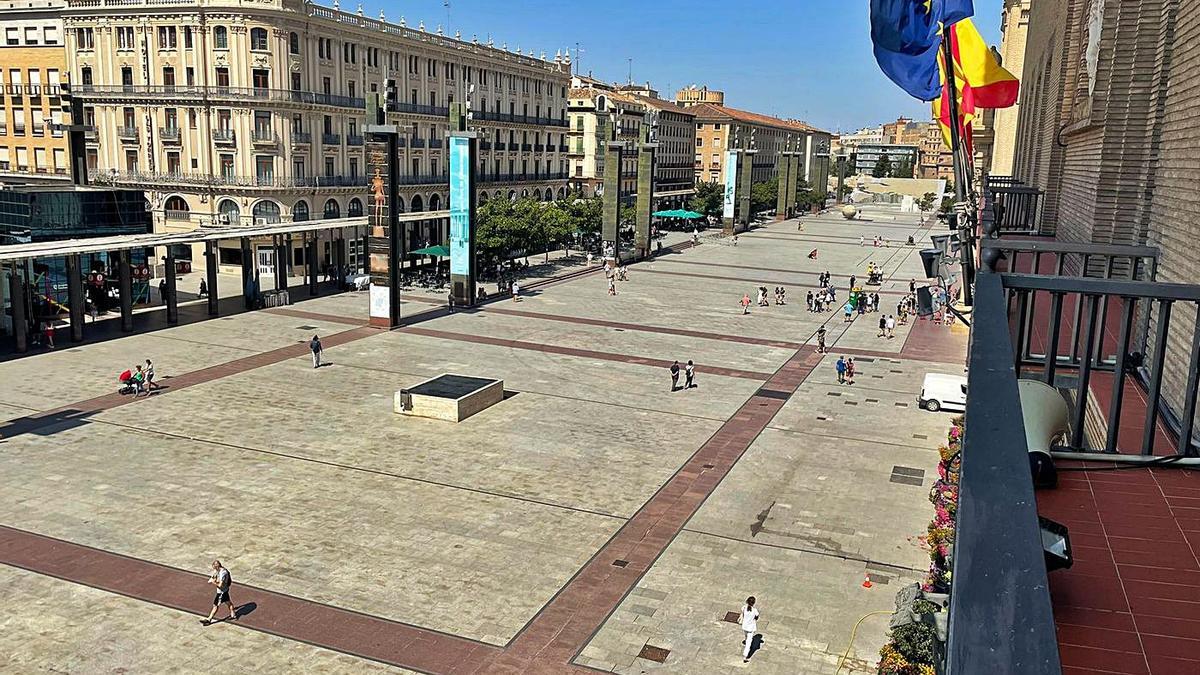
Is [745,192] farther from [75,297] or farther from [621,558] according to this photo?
[621,558]

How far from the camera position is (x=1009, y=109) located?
60.7 metres

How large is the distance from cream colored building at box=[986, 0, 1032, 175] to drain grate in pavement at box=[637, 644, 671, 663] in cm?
5191

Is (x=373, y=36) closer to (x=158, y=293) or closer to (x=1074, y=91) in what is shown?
→ (x=158, y=293)

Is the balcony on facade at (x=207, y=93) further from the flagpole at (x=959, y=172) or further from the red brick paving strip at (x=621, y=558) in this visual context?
the flagpole at (x=959, y=172)

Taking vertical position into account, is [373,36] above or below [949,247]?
above

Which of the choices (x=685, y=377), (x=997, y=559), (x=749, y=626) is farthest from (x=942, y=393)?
(x=997, y=559)

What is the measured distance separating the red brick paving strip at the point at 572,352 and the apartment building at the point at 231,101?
19.0m

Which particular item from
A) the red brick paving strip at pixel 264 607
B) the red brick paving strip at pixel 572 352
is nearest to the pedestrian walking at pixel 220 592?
the red brick paving strip at pixel 264 607

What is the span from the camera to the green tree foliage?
9756 centimetres

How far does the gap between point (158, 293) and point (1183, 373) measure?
147 ft

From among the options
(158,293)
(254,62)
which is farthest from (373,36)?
(158,293)

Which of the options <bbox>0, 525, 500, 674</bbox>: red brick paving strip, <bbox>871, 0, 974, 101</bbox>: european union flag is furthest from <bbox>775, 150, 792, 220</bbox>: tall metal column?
<bbox>0, 525, 500, 674</bbox>: red brick paving strip

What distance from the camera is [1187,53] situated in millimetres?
12672

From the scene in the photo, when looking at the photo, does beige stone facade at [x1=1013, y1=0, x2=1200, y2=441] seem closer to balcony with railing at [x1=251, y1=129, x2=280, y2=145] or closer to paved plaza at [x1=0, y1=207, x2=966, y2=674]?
paved plaza at [x1=0, y1=207, x2=966, y2=674]
